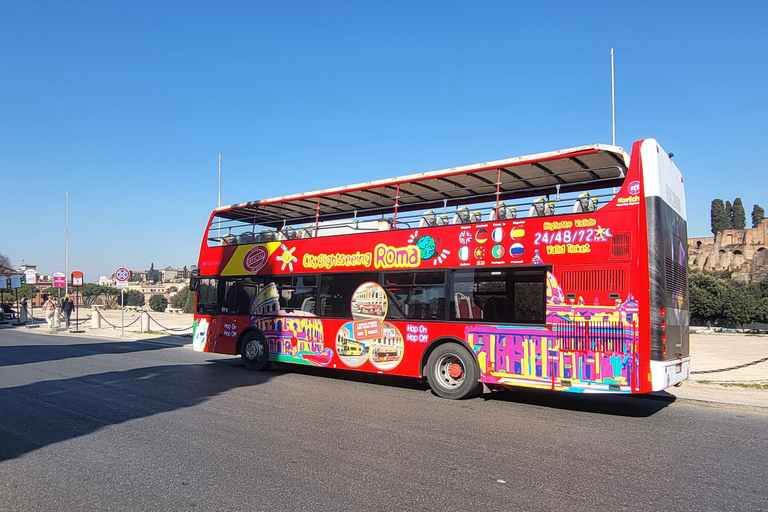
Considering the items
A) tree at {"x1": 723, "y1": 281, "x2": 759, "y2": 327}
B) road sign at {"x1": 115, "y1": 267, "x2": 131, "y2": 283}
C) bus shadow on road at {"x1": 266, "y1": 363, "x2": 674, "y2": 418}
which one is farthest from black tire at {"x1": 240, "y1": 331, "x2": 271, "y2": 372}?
tree at {"x1": 723, "y1": 281, "x2": 759, "y2": 327}

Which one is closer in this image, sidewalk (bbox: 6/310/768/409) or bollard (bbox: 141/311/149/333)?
sidewalk (bbox: 6/310/768/409)

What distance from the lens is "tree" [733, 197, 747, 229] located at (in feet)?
488

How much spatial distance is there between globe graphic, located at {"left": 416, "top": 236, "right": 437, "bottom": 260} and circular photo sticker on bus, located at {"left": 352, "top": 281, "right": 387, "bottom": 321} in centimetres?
115

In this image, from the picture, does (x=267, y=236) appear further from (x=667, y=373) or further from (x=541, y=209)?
(x=667, y=373)

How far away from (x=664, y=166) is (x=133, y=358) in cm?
1401

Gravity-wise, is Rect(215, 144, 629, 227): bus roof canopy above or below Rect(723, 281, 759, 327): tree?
above

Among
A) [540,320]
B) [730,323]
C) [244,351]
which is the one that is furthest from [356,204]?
[730,323]

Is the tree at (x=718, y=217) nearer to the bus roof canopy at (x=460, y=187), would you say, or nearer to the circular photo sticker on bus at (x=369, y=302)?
the bus roof canopy at (x=460, y=187)

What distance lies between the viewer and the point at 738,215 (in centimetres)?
15000

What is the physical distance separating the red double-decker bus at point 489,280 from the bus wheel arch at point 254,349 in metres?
0.04

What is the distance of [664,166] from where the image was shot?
27.3ft

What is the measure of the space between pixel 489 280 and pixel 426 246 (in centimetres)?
141

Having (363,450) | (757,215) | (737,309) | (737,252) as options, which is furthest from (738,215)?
(363,450)

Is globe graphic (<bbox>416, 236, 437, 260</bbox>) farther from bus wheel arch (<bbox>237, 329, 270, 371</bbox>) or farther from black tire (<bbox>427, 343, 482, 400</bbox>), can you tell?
bus wheel arch (<bbox>237, 329, 270, 371</bbox>)
